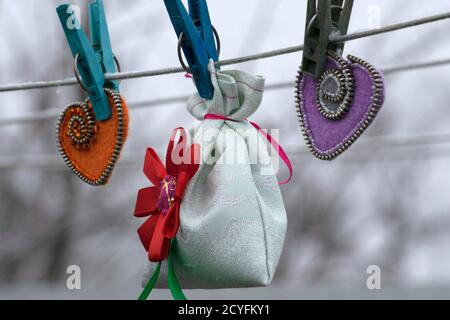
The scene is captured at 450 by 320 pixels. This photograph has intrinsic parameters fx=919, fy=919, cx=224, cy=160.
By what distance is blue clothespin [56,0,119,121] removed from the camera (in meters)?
1.12

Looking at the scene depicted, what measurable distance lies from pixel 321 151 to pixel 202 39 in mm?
191

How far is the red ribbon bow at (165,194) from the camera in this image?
1.03m

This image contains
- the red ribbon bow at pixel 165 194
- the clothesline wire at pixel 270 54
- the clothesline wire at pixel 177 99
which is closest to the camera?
the clothesline wire at pixel 270 54

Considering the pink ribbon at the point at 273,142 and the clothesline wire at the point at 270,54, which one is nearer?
the clothesline wire at the point at 270,54

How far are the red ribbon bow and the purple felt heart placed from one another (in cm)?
13

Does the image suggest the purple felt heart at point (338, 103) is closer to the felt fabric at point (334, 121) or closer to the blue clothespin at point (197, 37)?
the felt fabric at point (334, 121)

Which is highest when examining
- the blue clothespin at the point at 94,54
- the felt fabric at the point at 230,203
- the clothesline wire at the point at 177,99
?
the clothesline wire at the point at 177,99

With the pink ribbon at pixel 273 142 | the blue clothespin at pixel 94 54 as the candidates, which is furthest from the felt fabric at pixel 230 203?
the blue clothespin at pixel 94 54

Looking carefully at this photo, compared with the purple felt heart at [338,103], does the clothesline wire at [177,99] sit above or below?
above

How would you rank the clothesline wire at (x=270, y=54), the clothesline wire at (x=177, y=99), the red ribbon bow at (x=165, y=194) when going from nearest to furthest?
the clothesline wire at (x=270, y=54), the red ribbon bow at (x=165, y=194), the clothesline wire at (x=177, y=99)

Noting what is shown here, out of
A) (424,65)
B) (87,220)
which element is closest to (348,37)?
(424,65)

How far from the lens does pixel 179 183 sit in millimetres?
1045

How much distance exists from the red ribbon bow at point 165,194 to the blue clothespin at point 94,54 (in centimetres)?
9

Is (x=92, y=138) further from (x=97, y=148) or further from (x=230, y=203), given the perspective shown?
(x=230, y=203)
